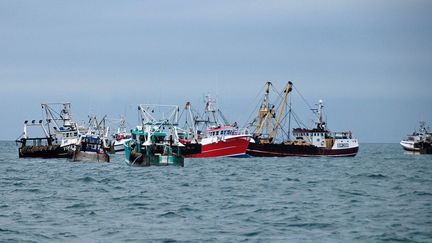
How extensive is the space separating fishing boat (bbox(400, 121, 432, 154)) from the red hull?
5537cm

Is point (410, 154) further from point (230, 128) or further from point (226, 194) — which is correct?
point (226, 194)

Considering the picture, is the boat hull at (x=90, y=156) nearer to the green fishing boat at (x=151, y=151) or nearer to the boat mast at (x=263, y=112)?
the green fishing boat at (x=151, y=151)

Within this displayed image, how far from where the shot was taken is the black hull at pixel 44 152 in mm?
118688

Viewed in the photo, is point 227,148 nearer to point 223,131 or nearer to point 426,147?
point 223,131

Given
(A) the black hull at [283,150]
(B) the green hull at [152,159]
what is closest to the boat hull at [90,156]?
(B) the green hull at [152,159]

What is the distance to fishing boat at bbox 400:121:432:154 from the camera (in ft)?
535

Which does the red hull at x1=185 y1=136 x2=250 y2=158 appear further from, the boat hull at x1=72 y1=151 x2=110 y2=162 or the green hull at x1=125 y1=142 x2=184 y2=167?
the green hull at x1=125 y1=142 x2=184 y2=167

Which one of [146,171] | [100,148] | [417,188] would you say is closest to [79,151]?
[100,148]

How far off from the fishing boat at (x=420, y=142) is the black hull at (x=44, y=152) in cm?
8302

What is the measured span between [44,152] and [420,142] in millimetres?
85424

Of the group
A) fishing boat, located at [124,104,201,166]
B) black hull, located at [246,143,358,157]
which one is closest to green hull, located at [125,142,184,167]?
fishing boat, located at [124,104,201,166]

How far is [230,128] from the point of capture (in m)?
125

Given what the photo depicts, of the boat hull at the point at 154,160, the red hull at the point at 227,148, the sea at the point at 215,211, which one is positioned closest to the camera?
the sea at the point at 215,211

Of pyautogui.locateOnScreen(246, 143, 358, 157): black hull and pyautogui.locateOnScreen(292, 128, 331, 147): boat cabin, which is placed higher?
pyautogui.locateOnScreen(292, 128, 331, 147): boat cabin
